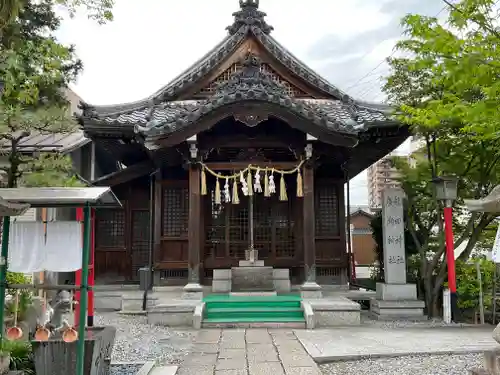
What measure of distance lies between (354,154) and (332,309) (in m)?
5.34

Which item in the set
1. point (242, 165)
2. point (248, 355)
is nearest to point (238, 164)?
point (242, 165)

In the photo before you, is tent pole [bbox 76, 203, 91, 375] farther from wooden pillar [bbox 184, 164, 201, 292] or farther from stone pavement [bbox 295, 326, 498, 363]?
wooden pillar [bbox 184, 164, 201, 292]

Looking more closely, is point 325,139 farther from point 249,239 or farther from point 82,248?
point 82,248

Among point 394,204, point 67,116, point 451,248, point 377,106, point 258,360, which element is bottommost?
point 258,360

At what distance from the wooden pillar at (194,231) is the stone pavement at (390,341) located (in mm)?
3245

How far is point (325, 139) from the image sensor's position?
37.4 ft

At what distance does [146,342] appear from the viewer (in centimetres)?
830

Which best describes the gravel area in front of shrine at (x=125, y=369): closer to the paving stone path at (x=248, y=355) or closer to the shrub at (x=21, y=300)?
the paving stone path at (x=248, y=355)

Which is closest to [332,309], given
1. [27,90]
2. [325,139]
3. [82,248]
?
[325,139]

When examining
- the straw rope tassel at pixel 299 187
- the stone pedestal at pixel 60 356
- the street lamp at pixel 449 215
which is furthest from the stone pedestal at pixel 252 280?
the stone pedestal at pixel 60 356

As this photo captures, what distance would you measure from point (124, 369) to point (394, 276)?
294 inches

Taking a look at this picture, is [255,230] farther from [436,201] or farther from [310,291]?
[436,201]

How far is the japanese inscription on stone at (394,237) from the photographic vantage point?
11227 millimetres

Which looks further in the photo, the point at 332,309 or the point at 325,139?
the point at 325,139
